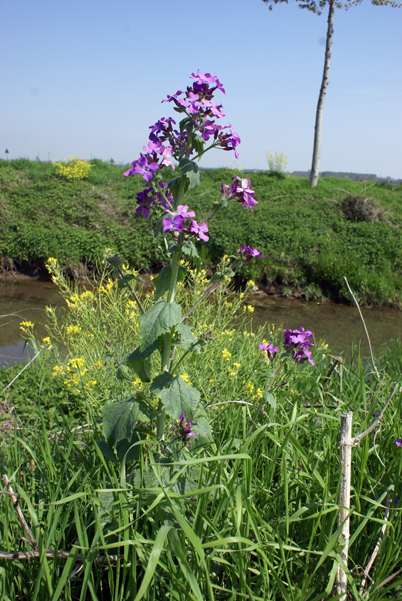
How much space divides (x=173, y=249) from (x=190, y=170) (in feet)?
0.94

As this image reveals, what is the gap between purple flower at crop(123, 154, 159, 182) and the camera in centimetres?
150

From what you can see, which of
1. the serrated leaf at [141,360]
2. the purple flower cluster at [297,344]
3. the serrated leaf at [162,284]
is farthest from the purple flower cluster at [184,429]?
the purple flower cluster at [297,344]

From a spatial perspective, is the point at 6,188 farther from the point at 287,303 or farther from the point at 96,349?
the point at 96,349

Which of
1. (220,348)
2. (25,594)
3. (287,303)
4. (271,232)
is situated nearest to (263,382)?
(220,348)

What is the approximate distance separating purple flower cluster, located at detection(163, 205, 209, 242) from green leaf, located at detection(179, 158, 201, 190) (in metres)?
0.12

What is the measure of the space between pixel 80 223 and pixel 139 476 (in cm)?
904

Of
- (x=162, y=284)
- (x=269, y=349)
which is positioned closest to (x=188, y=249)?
(x=162, y=284)

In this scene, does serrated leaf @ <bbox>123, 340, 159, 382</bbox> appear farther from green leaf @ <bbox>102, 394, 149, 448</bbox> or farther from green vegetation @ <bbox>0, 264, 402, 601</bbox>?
green vegetation @ <bbox>0, 264, 402, 601</bbox>

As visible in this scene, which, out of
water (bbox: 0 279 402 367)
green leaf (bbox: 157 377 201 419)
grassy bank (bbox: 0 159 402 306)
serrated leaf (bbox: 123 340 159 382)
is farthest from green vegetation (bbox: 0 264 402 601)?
grassy bank (bbox: 0 159 402 306)

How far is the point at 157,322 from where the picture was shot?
4.61ft

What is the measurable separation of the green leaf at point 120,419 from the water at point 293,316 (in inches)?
171

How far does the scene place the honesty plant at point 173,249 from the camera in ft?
4.64

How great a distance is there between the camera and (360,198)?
10305 millimetres

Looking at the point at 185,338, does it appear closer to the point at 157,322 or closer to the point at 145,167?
the point at 157,322
